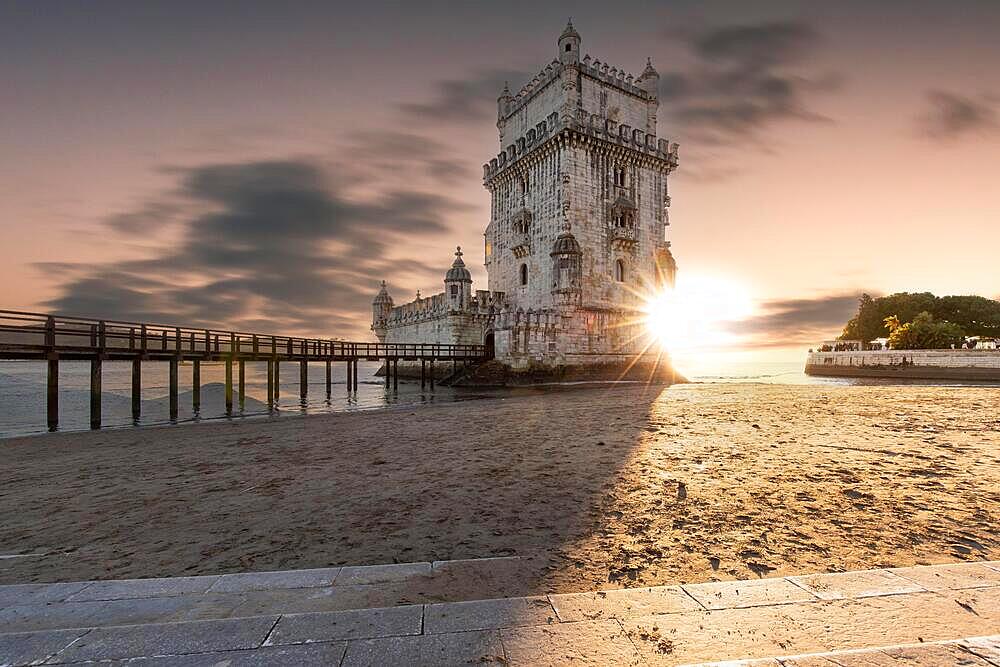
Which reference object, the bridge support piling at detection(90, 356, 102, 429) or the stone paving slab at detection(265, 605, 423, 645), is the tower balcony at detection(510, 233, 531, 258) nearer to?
the bridge support piling at detection(90, 356, 102, 429)

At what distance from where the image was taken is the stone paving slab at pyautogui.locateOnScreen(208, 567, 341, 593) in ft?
13.1

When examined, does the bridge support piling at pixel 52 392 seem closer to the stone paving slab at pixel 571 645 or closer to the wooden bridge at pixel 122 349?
the wooden bridge at pixel 122 349

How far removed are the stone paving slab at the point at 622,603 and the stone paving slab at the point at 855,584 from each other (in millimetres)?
1023

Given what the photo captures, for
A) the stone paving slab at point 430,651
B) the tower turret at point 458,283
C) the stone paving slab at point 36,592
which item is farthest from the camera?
the tower turret at point 458,283

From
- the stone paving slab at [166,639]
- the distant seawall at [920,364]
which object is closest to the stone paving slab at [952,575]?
the stone paving slab at [166,639]

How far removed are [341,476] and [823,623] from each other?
7.17m

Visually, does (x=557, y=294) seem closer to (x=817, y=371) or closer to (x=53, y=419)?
(x=53, y=419)

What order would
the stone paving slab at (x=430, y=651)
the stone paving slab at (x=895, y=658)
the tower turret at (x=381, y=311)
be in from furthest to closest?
the tower turret at (x=381, y=311)
the stone paving slab at (x=430, y=651)
the stone paving slab at (x=895, y=658)

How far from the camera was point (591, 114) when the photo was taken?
115 ft

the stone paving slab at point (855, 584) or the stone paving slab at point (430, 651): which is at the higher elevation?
the stone paving slab at point (430, 651)

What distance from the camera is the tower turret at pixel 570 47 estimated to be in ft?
114

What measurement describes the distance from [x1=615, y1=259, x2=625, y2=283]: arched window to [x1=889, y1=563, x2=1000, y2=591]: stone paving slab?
32763mm

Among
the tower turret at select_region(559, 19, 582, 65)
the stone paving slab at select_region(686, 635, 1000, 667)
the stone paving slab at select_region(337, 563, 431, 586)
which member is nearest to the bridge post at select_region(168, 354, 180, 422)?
the stone paving slab at select_region(337, 563, 431, 586)

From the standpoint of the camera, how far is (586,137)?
3378cm
